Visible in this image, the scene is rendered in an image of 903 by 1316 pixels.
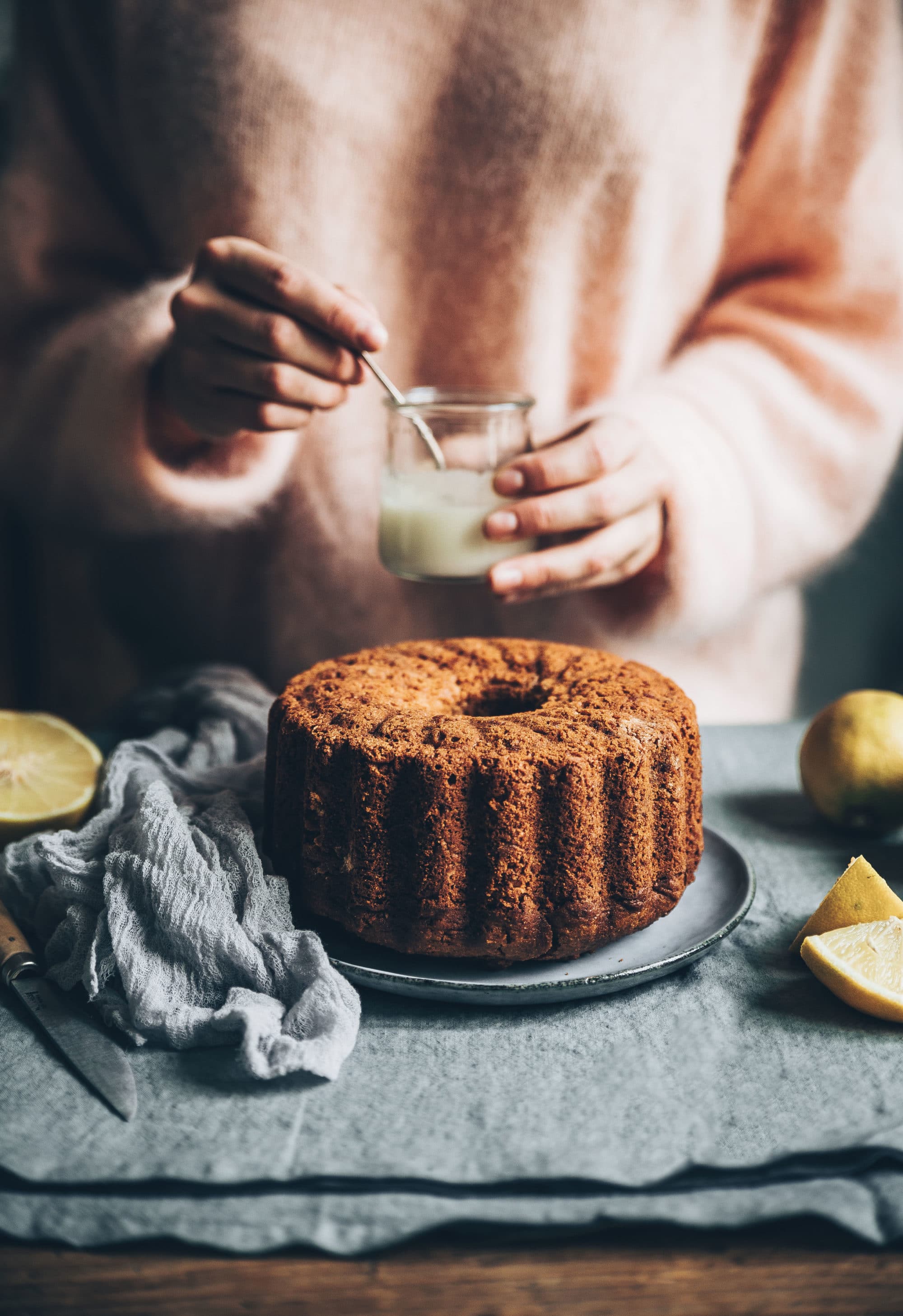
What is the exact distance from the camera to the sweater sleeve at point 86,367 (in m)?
1.65

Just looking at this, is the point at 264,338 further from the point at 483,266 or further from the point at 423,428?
the point at 483,266

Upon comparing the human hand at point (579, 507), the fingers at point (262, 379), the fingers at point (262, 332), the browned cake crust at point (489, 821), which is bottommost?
the browned cake crust at point (489, 821)

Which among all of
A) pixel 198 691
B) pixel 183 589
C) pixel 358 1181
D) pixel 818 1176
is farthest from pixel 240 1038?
pixel 183 589

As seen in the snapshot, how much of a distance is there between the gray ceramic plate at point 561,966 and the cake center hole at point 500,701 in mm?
265

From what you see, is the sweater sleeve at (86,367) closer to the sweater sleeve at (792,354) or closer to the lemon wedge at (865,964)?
the sweater sleeve at (792,354)

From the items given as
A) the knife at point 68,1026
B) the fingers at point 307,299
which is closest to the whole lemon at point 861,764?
the fingers at point 307,299

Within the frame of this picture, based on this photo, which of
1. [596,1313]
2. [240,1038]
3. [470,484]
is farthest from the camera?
[470,484]

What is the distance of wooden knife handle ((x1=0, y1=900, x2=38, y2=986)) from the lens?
96 centimetres

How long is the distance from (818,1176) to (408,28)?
163cm

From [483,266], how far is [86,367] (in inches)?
A: 26.2

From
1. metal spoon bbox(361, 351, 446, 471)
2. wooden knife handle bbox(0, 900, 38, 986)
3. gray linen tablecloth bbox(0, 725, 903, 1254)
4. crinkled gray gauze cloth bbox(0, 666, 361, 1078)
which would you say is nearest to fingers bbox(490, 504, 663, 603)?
metal spoon bbox(361, 351, 446, 471)

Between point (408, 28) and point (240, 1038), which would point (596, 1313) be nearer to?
point (240, 1038)

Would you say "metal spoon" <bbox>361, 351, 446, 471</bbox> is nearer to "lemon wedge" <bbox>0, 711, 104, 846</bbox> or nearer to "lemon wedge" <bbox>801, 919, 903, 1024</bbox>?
"lemon wedge" <bbox>0, 711, 104, 846</bbox>

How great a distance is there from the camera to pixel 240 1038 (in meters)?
0.90
